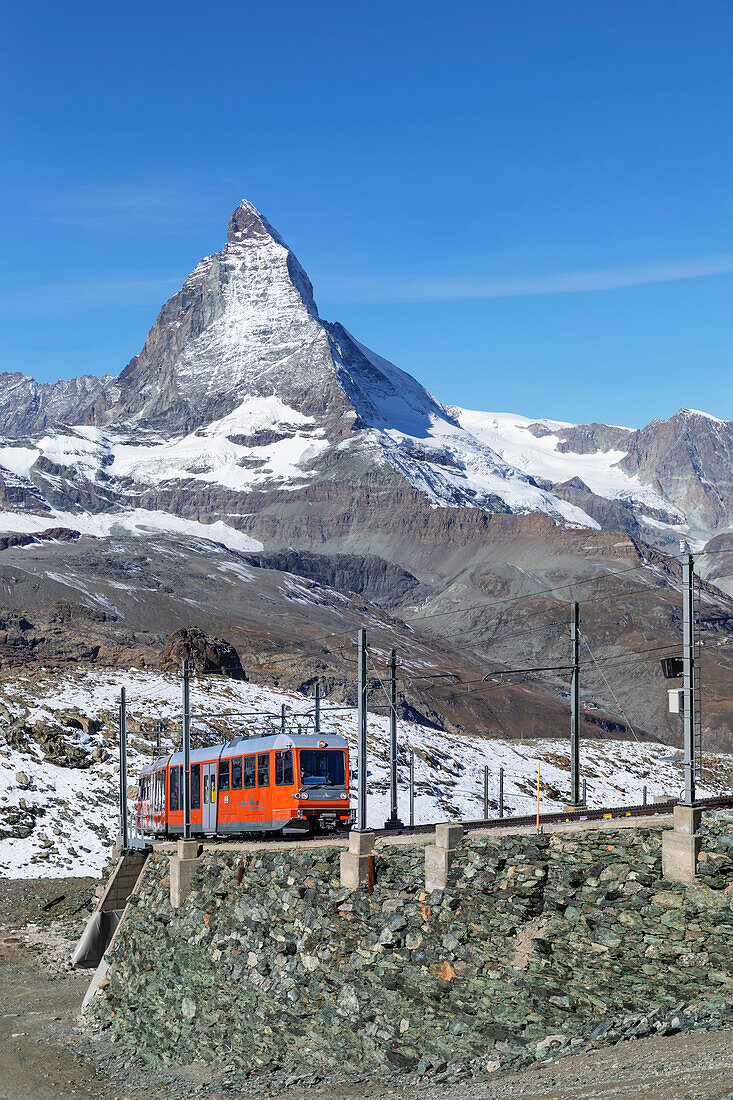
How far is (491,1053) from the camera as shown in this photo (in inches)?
870

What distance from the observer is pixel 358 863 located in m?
27.6

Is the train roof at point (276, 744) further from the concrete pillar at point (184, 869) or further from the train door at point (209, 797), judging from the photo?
the concrete pillar at point (184, 869)

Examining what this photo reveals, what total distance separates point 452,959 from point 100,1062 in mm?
15126

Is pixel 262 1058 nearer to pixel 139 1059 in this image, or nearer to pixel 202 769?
pixel 139 1059

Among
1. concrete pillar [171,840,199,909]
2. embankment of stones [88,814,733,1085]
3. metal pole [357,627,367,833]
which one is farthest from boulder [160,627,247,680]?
metal pole [357,627,367,833]

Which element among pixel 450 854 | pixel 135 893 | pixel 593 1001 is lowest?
pixel 135 893

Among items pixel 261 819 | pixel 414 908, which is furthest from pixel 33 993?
pixel 414 908

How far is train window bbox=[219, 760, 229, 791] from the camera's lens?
39844mm

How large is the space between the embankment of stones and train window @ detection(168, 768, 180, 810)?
11276 millimetres

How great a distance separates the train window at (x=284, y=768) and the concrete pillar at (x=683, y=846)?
17.2 meters

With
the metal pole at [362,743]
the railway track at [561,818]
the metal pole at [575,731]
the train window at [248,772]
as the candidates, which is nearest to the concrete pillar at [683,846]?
the railway track at [561,818]

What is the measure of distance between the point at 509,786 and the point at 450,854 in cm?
5796

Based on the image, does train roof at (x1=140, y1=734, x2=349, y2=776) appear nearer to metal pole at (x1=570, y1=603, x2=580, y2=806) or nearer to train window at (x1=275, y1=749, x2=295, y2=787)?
train window at (x1=275, y1=749, x2=295, y2=787)

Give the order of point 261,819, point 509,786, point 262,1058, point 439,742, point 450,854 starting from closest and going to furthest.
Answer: point 450,854
point 262,1058
point 261,819
point 509,786
point 439,742
